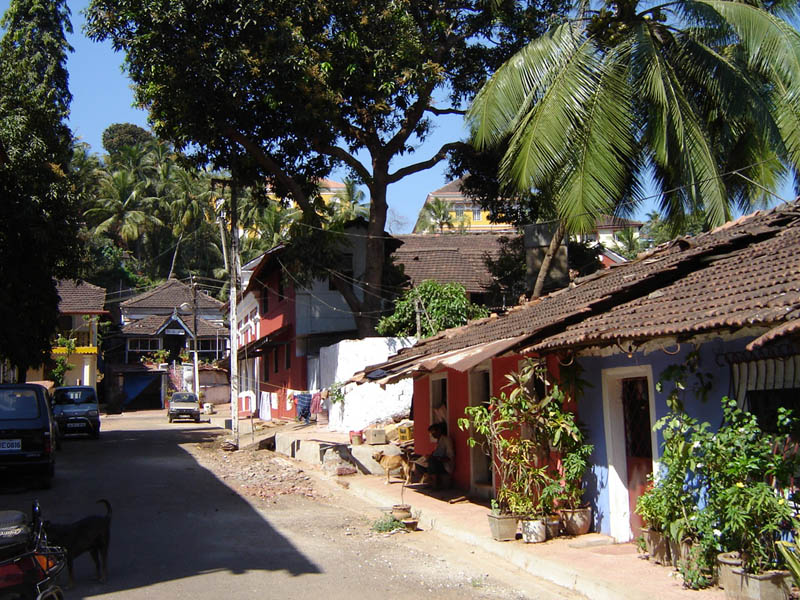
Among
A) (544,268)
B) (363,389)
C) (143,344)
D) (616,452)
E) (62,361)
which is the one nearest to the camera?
(616,452)

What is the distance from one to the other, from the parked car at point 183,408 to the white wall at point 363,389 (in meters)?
14.9

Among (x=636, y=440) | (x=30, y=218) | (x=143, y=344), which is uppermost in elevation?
(x=30, y=218)

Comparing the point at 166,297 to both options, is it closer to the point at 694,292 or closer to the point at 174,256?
the point at 174,256

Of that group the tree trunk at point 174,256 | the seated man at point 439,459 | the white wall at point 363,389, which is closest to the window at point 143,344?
the tree trunk at point 174,256

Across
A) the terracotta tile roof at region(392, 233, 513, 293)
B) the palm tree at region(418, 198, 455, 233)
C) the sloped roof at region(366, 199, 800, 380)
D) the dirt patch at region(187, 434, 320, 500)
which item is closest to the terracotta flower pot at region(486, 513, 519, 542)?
the sloped roof at region(366, 199, 800, 380)

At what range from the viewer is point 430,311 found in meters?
22.9

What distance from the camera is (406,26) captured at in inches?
819

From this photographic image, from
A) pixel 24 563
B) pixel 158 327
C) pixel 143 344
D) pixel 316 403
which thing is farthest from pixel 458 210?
pixel 24 563

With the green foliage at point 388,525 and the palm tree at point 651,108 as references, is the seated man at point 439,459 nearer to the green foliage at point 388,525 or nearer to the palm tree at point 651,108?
the green foliage at point 388,525

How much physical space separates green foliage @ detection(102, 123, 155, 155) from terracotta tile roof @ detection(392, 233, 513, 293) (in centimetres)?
5102

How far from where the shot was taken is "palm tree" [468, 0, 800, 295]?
12391mm

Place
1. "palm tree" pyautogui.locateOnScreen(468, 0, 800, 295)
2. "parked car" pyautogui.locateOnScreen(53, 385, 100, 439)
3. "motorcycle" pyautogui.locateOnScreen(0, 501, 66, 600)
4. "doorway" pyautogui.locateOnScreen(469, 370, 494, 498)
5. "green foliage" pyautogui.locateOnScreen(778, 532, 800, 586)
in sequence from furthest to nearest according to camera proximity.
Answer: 1. "parked car" pyautogui.locateOnScreen(53, 385, 100, 439)
2. "doorway" pyautogui.locateOnScreen(469, 370, 494, 498)
3. "palm tree" pyautogui.locateOnScreen(468, 0, 800, 295)
4. "green foliage" pyautogui.locateOnScreen(778, 532, 800, 586)
5. "motorcycle" pyautogui.locateOnScreen(0, 501, 66, 600)

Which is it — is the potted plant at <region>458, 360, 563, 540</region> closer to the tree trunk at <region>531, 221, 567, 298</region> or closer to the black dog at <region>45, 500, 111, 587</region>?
the black dog at <region>45, 500, 111, 587</region>

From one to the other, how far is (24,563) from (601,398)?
21.7 feet
